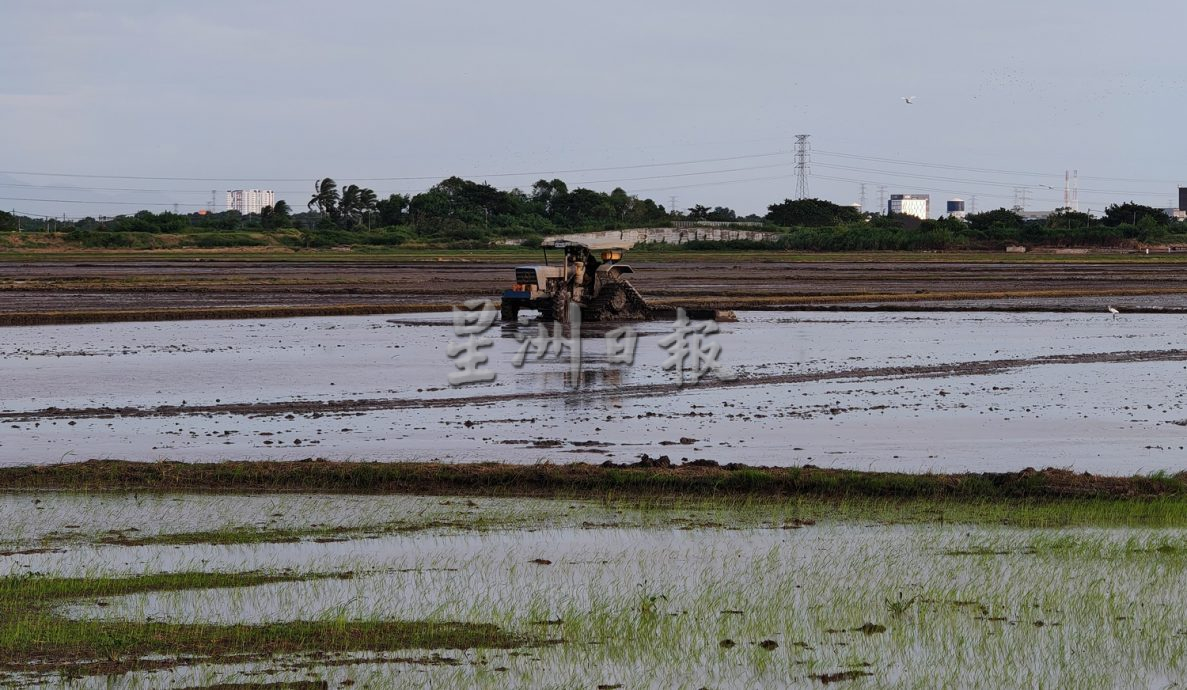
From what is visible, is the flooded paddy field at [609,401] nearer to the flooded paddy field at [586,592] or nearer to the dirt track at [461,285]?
the flooded paddy field at [586,592]

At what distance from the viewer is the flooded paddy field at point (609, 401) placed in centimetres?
1645

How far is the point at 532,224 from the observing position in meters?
145

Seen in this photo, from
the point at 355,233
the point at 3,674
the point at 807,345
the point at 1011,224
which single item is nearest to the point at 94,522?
the point at 3,674

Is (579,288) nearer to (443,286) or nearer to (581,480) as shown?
(443,286)

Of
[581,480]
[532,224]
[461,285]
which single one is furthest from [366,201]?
[581,480]

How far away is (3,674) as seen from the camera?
25.3ft

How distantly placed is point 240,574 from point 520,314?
103 ft

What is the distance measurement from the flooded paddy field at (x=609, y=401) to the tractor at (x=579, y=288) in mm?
3555

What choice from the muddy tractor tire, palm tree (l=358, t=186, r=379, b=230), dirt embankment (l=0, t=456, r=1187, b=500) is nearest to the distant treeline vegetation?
palm tree (l=358, t=186, r=379, b=230)

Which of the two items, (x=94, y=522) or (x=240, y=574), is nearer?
(x=240, y=574)

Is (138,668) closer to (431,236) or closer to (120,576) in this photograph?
(120,576)

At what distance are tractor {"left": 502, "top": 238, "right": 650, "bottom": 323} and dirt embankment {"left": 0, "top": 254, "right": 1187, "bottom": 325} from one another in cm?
600

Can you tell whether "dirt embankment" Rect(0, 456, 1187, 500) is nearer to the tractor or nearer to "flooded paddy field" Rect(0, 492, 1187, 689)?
"flooded paddy field" Rect(0, 492, 1187, 689)

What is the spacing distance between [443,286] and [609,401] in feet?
119
